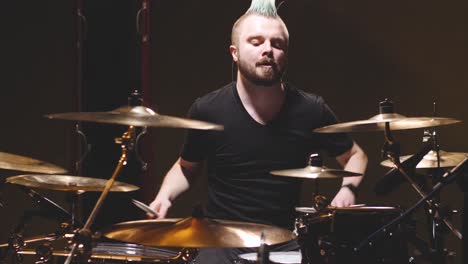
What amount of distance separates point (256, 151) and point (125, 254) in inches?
35.5

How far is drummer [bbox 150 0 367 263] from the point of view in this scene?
3381 millimetres

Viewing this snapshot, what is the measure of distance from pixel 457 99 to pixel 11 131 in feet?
9.99

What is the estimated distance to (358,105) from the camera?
Answer: 452 centimetres

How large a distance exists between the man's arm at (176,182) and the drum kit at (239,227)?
0.24 m

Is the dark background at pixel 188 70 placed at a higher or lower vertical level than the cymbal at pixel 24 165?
higher

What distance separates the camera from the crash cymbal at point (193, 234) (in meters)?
2.10

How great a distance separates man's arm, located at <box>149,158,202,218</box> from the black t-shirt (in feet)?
0.15

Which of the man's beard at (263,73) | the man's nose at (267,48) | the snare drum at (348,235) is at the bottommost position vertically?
the snare drum at (348,235)

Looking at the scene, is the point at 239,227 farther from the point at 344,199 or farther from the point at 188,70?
the point at 188,70

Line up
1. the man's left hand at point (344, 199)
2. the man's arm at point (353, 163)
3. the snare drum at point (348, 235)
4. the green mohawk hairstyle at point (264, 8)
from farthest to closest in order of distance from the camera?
the green mohawk hairstyle at point (264, 8)
the man's arm at point (353, 163)
the man's left hand at point (344, 199)
the snare drum at point (348, 235)

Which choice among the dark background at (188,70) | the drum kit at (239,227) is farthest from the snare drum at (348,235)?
the dark background at (188,70)

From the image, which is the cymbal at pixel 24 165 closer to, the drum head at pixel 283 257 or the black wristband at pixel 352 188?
the drum head at pixel 283 257

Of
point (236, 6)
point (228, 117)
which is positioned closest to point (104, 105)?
point (236, 6)

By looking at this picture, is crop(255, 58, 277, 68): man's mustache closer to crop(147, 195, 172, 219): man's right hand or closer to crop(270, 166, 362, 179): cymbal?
crop(270, 166, 362, 179): cymbal
